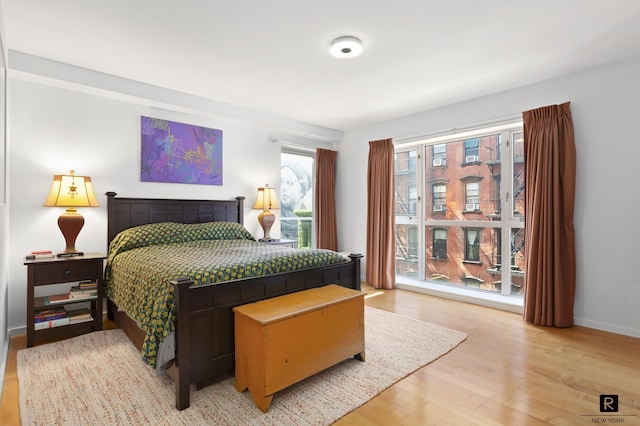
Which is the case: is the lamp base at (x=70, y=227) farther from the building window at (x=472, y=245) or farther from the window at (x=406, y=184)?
the building window at (x=472, y=245)

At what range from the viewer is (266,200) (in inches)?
172

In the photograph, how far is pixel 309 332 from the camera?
6.52 ft

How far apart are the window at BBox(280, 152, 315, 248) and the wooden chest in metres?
2.76

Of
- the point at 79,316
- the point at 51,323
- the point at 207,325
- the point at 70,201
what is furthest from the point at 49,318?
the point at 207,325

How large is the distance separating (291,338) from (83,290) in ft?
7.34

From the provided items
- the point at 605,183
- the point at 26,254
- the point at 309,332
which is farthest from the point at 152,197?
the point at 605,183

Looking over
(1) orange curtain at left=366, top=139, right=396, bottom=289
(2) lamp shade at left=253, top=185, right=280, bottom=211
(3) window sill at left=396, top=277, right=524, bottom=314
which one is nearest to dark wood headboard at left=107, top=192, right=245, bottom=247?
(2) lamp shade at left=253, top=185, right=280, bottom=211

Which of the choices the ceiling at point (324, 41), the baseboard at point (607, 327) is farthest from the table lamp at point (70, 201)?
the baseboard at point (607, 327)

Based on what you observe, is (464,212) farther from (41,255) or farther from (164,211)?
(41,255)

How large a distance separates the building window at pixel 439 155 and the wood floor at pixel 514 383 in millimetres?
2189

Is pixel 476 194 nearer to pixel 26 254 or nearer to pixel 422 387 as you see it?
pixel 422 387

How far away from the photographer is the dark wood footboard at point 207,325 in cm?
181

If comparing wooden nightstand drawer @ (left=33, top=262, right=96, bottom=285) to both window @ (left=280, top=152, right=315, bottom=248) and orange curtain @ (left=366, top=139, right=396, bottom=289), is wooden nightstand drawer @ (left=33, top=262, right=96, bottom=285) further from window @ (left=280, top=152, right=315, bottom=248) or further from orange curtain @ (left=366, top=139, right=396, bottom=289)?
orange curtain @ (left=366, top=139, right=396, bottom=289)

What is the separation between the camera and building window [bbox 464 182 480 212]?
13.3ft
